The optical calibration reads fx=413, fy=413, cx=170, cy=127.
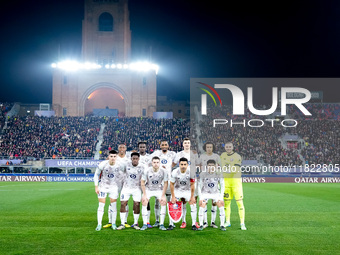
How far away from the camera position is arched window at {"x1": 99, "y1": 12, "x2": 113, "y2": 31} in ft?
198

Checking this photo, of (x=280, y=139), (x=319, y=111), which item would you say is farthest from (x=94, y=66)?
(x=319, y=111)

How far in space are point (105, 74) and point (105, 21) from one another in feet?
28.4

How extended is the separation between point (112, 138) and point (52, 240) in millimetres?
35463

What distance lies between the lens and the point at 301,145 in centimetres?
4297

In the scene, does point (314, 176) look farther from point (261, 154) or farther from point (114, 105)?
point (114, 105)

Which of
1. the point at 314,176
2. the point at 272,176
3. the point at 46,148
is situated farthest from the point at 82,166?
the point at 314,176

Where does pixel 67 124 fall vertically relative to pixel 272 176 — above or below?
above

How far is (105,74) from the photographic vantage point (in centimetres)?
5747

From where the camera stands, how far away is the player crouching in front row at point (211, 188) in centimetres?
1095

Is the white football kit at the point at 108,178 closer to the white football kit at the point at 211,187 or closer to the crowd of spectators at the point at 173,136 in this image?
the white football kit at the point at 211,187

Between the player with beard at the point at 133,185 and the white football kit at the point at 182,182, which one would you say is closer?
the white football kit at the point at 182,182

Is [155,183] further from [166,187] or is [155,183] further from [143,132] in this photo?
[143,132]

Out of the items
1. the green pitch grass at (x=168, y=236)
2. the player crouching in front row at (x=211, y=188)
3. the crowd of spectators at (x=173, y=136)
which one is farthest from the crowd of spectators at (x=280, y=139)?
the player crouching in front row at (x=211, y=188)

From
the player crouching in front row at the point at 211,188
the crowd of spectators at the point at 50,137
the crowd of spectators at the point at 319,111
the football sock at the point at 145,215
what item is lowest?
the football sock at the point at 145,215
